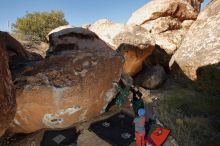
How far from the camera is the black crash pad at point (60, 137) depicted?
232 inches

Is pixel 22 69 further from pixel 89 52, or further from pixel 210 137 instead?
pixel 210 137

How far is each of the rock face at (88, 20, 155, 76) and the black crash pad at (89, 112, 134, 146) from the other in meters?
4.12

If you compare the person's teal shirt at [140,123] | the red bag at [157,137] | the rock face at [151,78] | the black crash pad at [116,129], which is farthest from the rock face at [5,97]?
the rock face at [151,78]

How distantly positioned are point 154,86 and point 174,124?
404 cm

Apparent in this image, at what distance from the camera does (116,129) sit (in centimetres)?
651

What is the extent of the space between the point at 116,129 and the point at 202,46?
25.6 feet

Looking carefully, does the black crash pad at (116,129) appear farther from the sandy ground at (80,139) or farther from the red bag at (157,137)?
the red bag at (157,137)

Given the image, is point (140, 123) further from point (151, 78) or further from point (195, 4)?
point (195, 4)

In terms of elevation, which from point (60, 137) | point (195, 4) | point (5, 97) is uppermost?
point (195, 4)

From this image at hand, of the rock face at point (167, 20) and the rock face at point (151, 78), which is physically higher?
the rock face at point (167, 20)

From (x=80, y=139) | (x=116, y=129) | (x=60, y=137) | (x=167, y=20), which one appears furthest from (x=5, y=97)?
(x=167, y=20)

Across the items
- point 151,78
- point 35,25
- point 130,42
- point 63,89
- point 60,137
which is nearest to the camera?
point 63,89

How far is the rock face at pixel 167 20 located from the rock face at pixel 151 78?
2216mm

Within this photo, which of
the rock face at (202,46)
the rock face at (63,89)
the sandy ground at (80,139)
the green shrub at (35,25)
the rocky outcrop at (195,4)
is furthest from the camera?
the green shrub at (35,25)
